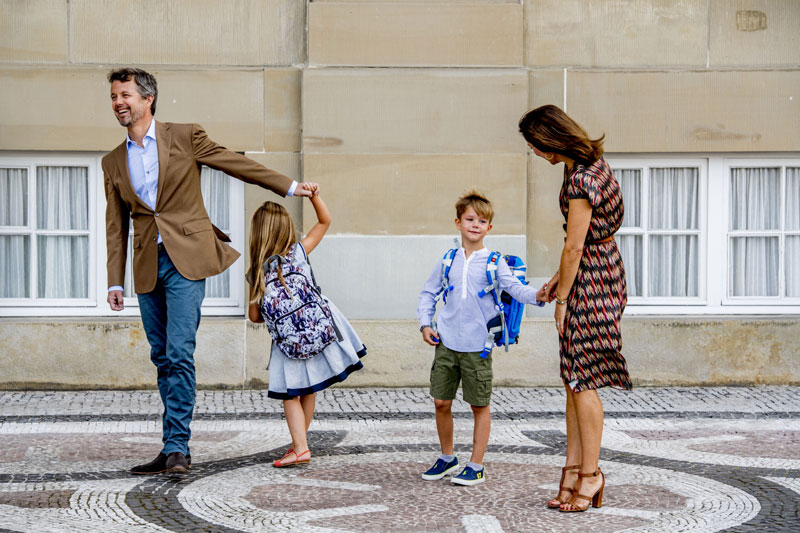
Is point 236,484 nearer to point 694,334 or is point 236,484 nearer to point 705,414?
point 705,414

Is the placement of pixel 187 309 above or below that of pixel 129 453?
above

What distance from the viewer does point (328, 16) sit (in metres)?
8.88

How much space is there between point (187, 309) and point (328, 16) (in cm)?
353

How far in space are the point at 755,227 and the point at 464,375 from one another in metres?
4.65

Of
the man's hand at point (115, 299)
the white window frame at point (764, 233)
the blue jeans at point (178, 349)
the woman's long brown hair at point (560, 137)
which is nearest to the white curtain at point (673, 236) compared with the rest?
the white window frame at point (764, 233)

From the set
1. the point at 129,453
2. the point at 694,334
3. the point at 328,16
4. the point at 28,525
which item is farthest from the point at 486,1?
the point at 28,525

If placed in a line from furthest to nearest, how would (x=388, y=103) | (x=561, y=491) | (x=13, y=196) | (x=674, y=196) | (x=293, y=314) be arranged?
1. (x=674, y=196)
2. (x=13, y=196)
3. (x=388, y=103)
4. (x=293, y=314)
5. (x=561, y=491)

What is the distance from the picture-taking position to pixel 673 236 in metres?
9.52

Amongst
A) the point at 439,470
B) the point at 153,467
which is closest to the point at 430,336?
the point at 439,470

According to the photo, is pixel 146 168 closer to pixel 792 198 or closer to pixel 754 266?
pixel 754 266

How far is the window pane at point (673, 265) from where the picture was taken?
950cm

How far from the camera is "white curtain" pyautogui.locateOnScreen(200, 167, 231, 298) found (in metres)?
9.30

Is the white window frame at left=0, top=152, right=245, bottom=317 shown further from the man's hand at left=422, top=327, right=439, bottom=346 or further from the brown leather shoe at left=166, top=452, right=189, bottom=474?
the man's hand at left=422, top=327, right=439, bottom=346

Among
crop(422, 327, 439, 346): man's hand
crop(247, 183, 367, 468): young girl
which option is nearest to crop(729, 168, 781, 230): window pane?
crop(247, 183, 367, 468): young girl
